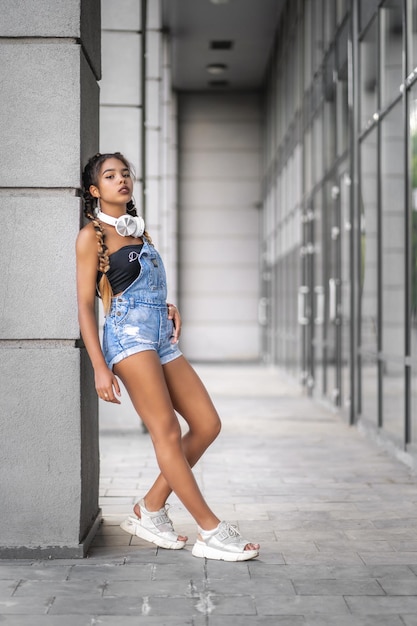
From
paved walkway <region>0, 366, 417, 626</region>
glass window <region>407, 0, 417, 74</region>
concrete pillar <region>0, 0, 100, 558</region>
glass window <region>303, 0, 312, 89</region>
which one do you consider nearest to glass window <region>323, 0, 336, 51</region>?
glass window <region>303, 0, 312, 89</region>

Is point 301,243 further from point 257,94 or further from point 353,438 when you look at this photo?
point 257,94

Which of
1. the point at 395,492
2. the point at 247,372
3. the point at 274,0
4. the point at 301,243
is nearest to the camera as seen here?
the point at 395,492

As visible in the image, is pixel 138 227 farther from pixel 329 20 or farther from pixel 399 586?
pixel 329 20

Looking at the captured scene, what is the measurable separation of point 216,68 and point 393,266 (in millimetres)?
15421

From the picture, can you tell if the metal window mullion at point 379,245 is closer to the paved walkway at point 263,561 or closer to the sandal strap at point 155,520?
the paved walkway at point 263,561

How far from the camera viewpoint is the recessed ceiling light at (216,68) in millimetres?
22531

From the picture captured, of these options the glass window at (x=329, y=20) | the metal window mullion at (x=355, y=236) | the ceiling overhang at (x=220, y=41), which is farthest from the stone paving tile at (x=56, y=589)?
the ceiling overhang at (x=220, y=41)

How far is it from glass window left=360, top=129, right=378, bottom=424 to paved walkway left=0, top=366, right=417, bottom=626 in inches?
54.6

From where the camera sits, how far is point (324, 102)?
12.7 meters

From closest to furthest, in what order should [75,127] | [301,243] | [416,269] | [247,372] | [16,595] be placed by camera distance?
[16,595]
[75,127]
[416,269]
[301,243]
[247,372]

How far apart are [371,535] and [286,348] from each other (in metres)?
13.6

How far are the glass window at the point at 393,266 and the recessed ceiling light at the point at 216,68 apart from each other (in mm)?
14451

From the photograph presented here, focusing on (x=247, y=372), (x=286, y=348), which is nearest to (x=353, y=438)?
(x=286, y=348)

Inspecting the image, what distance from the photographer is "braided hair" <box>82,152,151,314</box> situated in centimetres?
428
